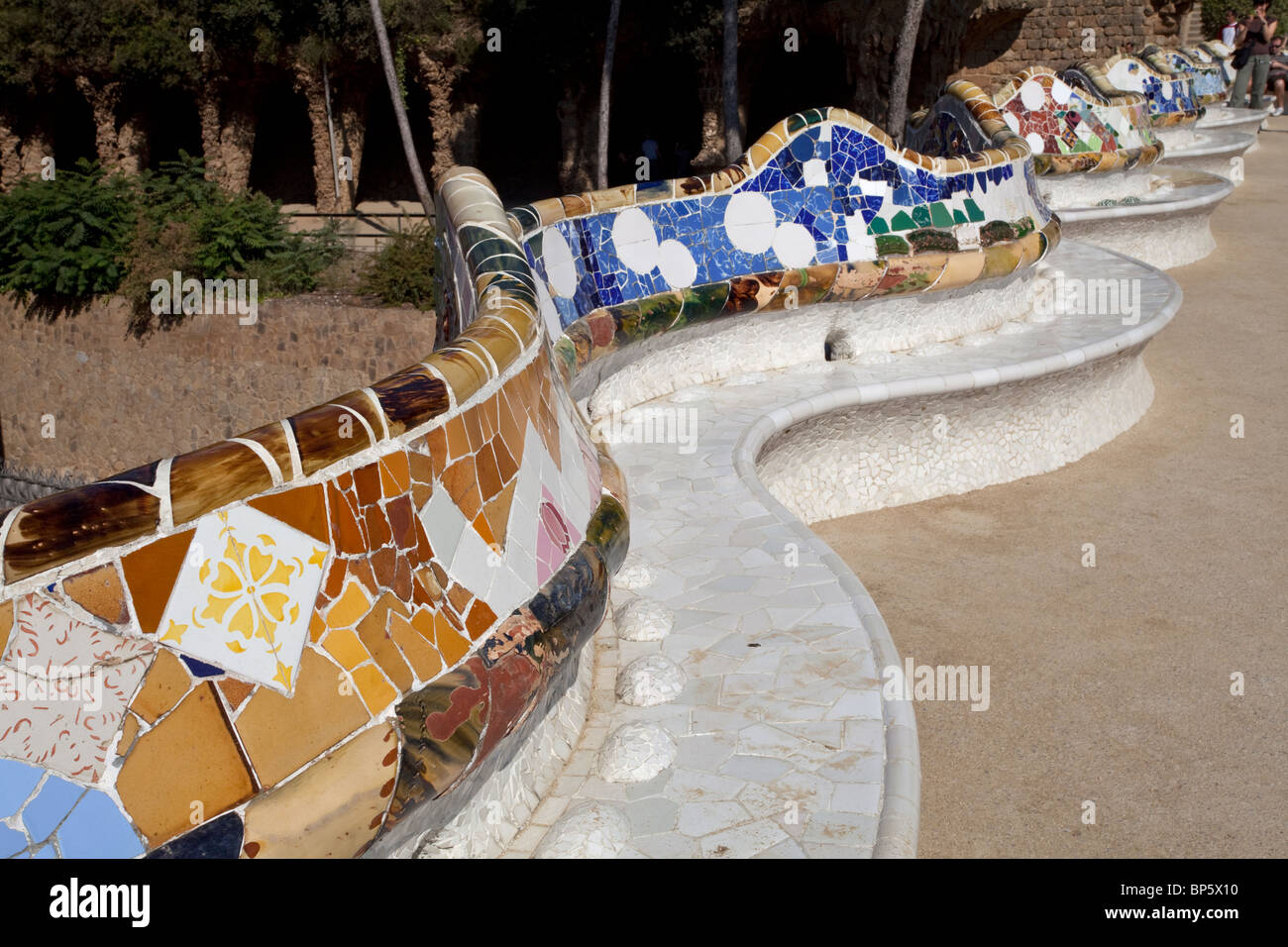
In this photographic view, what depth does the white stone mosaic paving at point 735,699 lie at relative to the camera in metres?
2.62

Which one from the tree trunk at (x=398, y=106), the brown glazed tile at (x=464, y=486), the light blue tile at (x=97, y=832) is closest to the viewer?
the light blue tile at (x=97, y=832)

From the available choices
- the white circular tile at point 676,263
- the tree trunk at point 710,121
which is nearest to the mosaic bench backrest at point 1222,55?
the tree trunk at point 710,121

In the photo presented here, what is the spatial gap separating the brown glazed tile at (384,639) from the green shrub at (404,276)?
8.60 metres

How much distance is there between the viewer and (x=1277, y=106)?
20.4 m

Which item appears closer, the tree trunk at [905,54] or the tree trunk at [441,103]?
the tree trunk at [905,54]

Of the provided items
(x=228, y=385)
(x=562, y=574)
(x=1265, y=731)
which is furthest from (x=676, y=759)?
(x=228, y=385)

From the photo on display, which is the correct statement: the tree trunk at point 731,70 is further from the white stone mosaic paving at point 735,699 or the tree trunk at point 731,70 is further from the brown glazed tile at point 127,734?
the brown glazed tile at point 127,734

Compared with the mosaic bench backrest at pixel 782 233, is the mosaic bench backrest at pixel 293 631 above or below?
below

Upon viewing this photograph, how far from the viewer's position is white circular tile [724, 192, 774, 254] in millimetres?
5680

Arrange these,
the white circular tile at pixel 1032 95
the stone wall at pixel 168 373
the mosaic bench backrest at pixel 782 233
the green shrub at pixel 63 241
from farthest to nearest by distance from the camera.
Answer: the green shrub at pixel 63 241 < the stone wall at pixel 168 373 < the white circular tile at pixel 1032 95 < the mosaic bench backrest at pixel 782 233

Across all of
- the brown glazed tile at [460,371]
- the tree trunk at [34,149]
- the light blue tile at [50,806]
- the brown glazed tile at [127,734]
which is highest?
the tree trunk at [34,149]

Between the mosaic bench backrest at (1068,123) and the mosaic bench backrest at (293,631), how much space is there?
854cm

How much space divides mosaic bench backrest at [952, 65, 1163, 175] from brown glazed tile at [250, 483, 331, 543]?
893cm

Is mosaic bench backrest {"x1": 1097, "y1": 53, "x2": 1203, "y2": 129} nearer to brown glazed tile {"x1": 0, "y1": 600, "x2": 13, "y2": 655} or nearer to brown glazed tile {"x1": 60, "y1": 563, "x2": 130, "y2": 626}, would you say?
brown glazed tile {"x1": 60, "y1": 563, "x2": 130, "y2": 626}
